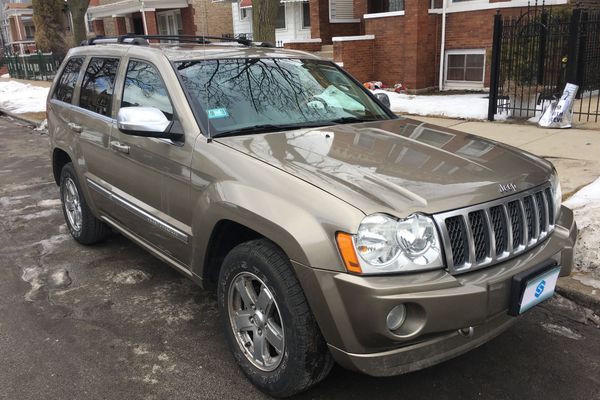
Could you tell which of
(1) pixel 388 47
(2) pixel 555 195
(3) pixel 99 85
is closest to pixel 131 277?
(3) pixel 99 85

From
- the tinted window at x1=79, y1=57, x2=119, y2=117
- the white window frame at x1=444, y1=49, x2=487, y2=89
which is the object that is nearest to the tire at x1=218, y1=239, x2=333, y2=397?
the tinted window at x1=79, y1=57, x2=119, y2=117

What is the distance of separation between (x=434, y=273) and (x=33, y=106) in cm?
1908

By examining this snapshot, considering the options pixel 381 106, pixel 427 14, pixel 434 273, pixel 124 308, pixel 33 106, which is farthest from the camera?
pixel 33 106

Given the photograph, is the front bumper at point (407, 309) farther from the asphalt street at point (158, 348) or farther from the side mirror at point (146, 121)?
the side mirror at point (146, 121)

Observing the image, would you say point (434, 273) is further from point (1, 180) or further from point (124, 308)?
point (1, 180)

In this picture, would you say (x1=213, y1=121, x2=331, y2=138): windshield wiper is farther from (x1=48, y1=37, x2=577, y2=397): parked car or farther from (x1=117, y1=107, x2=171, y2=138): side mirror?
(x1=117, y1=107, x2=171, y2=138): side mirror

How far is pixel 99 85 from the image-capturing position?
4402 mm

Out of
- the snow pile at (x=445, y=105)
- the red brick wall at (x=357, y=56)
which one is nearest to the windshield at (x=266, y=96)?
the snow pile at (x=445, y=105)

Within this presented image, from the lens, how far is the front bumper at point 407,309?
88.6 inches

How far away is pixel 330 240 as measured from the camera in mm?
2348

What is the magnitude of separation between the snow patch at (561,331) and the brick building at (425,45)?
997cm

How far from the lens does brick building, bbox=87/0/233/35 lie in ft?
87.1

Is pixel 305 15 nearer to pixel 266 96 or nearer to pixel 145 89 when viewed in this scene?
pixel 145 89

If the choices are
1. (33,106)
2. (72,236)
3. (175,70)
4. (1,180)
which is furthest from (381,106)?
(33,106)
